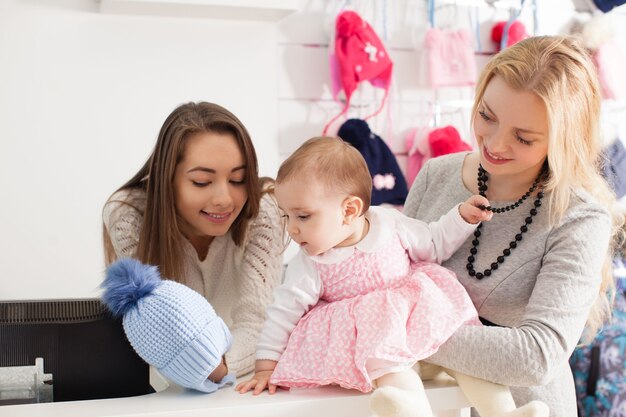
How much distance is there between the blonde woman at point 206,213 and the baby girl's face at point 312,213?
292mm

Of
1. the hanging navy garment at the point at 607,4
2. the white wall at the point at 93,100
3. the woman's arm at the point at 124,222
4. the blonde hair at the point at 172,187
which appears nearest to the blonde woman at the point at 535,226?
the blonde hair at the point at 172,187

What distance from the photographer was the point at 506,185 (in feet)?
4.46

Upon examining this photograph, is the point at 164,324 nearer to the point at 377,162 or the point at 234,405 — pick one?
the point at 234,405

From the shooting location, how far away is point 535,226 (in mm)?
1281

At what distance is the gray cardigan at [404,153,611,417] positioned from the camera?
113 cm

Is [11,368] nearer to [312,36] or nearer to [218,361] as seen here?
[218,361]

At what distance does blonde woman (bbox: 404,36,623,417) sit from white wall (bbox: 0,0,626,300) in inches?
60.6

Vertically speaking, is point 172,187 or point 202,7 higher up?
point 202,7

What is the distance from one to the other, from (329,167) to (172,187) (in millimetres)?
470

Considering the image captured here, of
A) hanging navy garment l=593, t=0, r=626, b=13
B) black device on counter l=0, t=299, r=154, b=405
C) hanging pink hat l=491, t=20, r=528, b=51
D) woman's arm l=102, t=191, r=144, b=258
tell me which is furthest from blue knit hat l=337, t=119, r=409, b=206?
black device on counter l=0, t=299, r=154, b=405

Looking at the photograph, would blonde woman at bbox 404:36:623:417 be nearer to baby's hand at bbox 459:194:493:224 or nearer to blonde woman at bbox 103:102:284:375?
baby's hand at bbox 459:194:493:224

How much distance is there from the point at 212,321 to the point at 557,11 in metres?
2.55

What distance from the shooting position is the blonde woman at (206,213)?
1511mm

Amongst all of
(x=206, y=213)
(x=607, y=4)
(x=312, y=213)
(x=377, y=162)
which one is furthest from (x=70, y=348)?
(x=607, y=4)
